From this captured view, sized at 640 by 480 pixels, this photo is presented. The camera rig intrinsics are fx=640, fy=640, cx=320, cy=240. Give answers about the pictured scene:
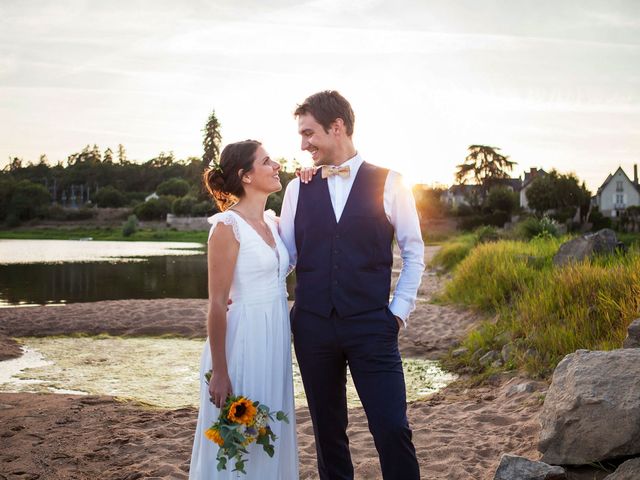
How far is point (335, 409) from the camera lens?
10.5 ft

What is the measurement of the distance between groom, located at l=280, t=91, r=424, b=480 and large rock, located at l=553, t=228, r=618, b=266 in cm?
684

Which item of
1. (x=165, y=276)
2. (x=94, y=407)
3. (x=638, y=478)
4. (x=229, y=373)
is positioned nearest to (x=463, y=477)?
(x=638, y=478)

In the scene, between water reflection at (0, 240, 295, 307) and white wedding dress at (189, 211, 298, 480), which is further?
water reflection at (0, 240, 295, 307)

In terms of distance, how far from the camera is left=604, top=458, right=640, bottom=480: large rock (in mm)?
3258

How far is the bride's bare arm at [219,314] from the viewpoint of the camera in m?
2.97

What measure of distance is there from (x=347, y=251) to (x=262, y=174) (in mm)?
679

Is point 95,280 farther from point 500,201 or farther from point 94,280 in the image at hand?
point 500,201

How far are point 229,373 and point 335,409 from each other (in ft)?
1.83

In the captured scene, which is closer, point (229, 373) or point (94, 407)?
point (229, 373)

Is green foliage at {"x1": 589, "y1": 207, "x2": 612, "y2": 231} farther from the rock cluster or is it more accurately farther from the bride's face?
the bride's face

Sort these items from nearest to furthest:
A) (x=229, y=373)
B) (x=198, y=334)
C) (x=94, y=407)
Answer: (x=229, y=373) < (x=94, y=407) < (x=198, y=334)

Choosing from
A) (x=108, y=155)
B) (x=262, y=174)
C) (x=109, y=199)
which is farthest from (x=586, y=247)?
(x=108, y=155)

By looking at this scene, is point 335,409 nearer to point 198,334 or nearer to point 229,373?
point 229,373

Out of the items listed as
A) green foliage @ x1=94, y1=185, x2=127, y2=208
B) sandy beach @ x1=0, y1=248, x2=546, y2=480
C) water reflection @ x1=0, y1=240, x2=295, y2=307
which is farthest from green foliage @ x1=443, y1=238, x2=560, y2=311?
green foliage @ x1=94, y1=185, x2=127, y2=208
